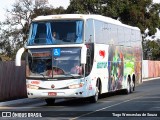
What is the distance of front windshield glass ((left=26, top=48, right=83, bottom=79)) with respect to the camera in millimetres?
20703

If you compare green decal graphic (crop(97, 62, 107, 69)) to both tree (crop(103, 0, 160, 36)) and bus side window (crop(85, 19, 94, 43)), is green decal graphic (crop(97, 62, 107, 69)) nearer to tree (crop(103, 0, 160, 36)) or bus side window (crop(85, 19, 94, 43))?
bus side window (crop(85, 19, 94, 43))

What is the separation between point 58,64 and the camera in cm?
2077

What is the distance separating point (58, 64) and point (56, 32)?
154cm

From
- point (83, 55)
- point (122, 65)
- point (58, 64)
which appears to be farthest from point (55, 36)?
point (122, 65)

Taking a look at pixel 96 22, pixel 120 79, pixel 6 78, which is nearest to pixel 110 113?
pixel 96 22

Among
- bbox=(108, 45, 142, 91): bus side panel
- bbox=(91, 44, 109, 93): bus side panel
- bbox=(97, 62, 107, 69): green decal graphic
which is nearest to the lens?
bbox=(91, 44, 109, 93): bus side panel

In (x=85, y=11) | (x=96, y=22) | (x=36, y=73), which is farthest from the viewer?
(x=85, y=11)

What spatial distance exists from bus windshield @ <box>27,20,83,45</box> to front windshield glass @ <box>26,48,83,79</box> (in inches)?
17.9

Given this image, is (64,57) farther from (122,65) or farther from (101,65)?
(122,65)

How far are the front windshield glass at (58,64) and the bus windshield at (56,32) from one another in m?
0.45

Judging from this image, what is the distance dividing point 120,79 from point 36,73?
813 centimetres

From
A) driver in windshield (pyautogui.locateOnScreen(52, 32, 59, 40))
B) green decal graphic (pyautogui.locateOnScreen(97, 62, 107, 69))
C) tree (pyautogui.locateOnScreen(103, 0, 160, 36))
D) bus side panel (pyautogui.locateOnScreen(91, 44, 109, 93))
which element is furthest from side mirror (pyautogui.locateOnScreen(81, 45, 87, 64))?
tree (pyautogui.locateOnScreen(103, 0, 160, 36))

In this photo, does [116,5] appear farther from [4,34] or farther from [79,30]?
[79,30]

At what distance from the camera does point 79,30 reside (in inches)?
836
